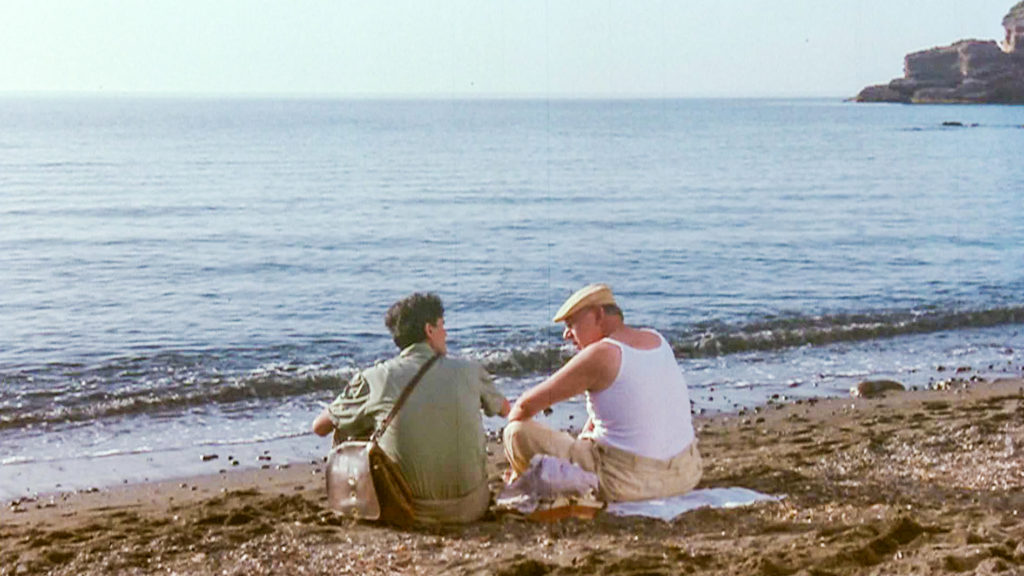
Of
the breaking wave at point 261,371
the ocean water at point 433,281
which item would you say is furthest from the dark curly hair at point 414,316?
the breaking wave at point 261,371

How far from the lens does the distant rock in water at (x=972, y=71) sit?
143125 mm

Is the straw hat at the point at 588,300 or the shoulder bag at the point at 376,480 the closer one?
the shoulder bag at the point at 376,480

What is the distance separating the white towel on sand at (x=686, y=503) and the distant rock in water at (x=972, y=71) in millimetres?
145453

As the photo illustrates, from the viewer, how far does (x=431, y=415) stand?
270 inches

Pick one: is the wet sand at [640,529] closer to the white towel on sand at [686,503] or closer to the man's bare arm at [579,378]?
the white towel on sand at [686,503]

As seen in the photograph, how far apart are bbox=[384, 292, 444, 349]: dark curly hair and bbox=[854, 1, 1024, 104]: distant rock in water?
480 ft

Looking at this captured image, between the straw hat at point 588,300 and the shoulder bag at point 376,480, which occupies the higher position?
the straw hat at point 588,300

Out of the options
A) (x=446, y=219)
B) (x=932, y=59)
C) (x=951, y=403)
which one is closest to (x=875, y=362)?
(x=951, y=403)

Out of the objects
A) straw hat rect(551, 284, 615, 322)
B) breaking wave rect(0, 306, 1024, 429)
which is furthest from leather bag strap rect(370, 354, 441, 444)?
breaking wave rect(0, 306, 1024, 429)

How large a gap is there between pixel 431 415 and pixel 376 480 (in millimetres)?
445

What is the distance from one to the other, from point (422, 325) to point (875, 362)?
342 inches

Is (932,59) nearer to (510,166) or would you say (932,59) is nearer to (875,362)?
(510,166)

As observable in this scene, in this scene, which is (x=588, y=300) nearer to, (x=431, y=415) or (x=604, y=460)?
(x=604, y=460)

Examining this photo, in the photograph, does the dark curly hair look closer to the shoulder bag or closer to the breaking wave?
the shoulder bag
